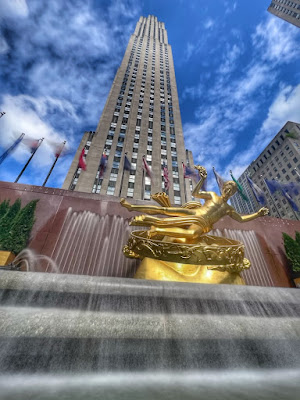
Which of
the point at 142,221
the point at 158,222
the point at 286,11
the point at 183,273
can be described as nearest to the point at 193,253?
the point at 183,273

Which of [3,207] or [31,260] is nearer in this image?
[31,260]

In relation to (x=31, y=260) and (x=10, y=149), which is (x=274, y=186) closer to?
(x=31, y=260)

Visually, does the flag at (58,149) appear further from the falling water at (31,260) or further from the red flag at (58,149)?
the falling water at (31,260)

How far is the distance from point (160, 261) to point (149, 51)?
7372cm

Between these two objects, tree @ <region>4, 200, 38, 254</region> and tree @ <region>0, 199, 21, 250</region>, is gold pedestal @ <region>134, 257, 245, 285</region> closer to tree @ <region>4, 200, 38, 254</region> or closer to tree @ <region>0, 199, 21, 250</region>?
tree @ <region>4, 200, 38, 254</region>

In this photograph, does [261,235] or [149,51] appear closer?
[261,235]

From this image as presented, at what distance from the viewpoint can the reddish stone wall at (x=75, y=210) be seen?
9602mm

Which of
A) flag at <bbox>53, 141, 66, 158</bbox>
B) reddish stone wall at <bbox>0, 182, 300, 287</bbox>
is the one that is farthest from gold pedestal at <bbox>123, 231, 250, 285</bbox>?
flag at <bbox>53, 141, 66, 158</bbox>

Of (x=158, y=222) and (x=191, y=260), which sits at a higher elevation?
(x=158, y=222)

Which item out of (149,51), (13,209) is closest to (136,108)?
(149,51)

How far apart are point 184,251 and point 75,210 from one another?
6.47 meters

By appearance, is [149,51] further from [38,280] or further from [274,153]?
[38,280]

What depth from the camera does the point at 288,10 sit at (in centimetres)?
6962

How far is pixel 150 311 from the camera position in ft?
11.1
